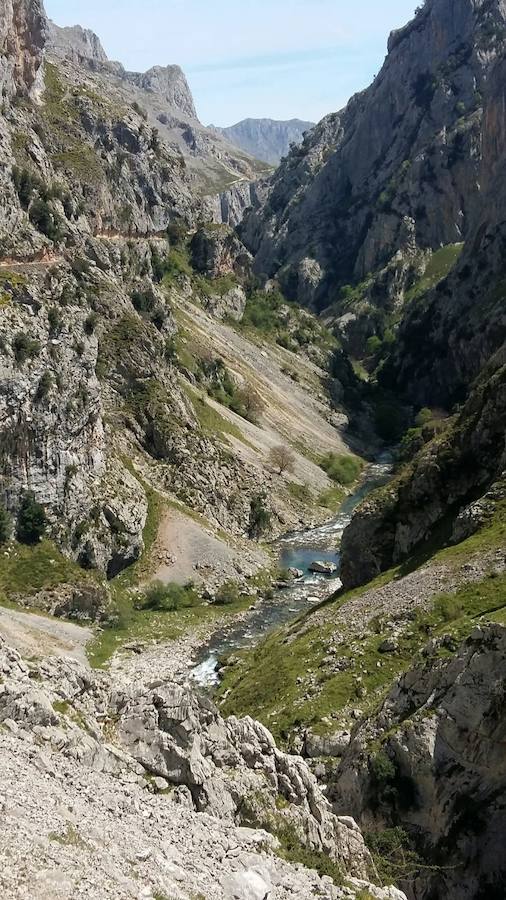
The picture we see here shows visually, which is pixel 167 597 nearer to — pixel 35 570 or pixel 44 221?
pixel 35 570

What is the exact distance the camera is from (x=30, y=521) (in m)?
70.2

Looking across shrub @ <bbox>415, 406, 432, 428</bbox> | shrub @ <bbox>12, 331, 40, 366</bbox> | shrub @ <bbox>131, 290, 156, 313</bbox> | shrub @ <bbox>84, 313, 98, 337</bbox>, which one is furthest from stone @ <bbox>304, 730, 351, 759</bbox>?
shrub @ <bbox>415, 406, 432, 428</bbox>

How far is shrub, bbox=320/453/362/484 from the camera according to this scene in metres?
120

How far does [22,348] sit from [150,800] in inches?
2293

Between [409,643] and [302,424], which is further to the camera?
[302,424]

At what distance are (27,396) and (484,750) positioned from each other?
53.8 metres

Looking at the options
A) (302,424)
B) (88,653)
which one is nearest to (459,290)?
(302,424)

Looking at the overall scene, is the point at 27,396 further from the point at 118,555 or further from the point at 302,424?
the point at 302,424

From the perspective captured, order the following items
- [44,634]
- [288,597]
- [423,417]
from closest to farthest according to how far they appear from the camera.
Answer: [44,634]
[288,597]
[423,417]

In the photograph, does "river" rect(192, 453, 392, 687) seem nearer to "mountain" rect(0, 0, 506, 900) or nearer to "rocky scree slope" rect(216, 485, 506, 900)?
"mountain" rect(0, 0, 506, 900)

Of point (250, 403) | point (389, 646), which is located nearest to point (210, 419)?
Result: point (250, 403)

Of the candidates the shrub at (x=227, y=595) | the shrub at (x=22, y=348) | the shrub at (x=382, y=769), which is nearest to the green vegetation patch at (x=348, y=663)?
the shrub at (x=382, y=769)

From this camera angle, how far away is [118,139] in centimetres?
16112

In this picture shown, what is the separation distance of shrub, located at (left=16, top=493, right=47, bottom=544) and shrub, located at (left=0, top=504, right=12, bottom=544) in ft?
4.53
